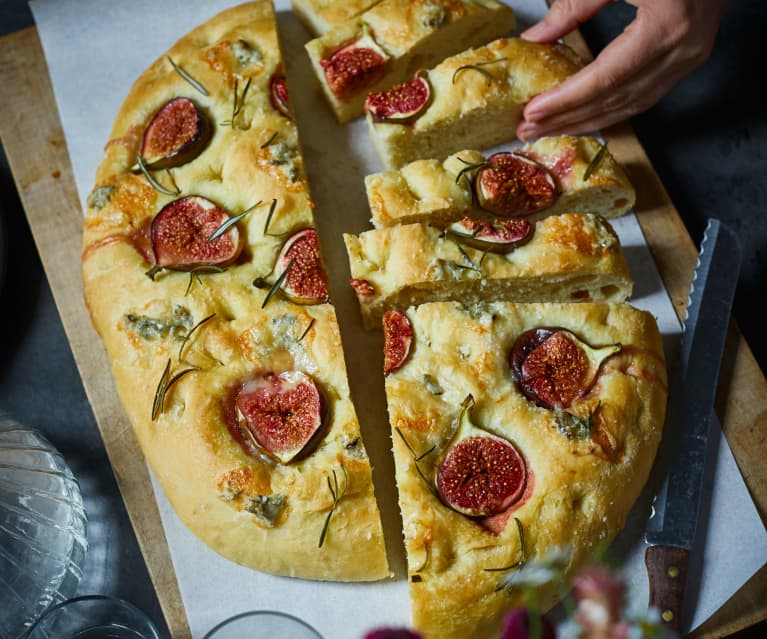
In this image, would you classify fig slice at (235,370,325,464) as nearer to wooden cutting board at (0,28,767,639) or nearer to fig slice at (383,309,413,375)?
fig slice at (383,309,413,375)

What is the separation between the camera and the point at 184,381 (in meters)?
3.97

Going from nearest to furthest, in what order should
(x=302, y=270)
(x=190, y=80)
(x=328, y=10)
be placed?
(x=302, y=270), (x=190, y=80), (x=328, y=10)

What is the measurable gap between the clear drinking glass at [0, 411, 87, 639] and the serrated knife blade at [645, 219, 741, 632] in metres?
2.79

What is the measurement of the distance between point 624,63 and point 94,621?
3.83 meters

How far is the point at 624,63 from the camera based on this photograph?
14.8ft

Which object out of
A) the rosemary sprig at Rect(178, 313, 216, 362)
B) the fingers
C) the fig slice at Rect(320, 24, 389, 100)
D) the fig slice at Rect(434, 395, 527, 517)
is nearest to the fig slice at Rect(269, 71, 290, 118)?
the fig slice at Rect(320, 24, 389, 100)

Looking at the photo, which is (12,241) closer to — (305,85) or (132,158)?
(132,158)

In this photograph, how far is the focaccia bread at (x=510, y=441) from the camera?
12.1 ft

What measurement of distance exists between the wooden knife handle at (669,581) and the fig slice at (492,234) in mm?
1604

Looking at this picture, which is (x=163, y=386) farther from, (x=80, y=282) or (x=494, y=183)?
(x=494, y=183)

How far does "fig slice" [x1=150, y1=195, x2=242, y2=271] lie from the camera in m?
4.21

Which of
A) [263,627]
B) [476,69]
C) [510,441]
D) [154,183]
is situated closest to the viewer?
[263,627]

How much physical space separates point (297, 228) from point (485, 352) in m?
1.15

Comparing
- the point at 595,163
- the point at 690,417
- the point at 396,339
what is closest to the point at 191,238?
the point at 396,339
